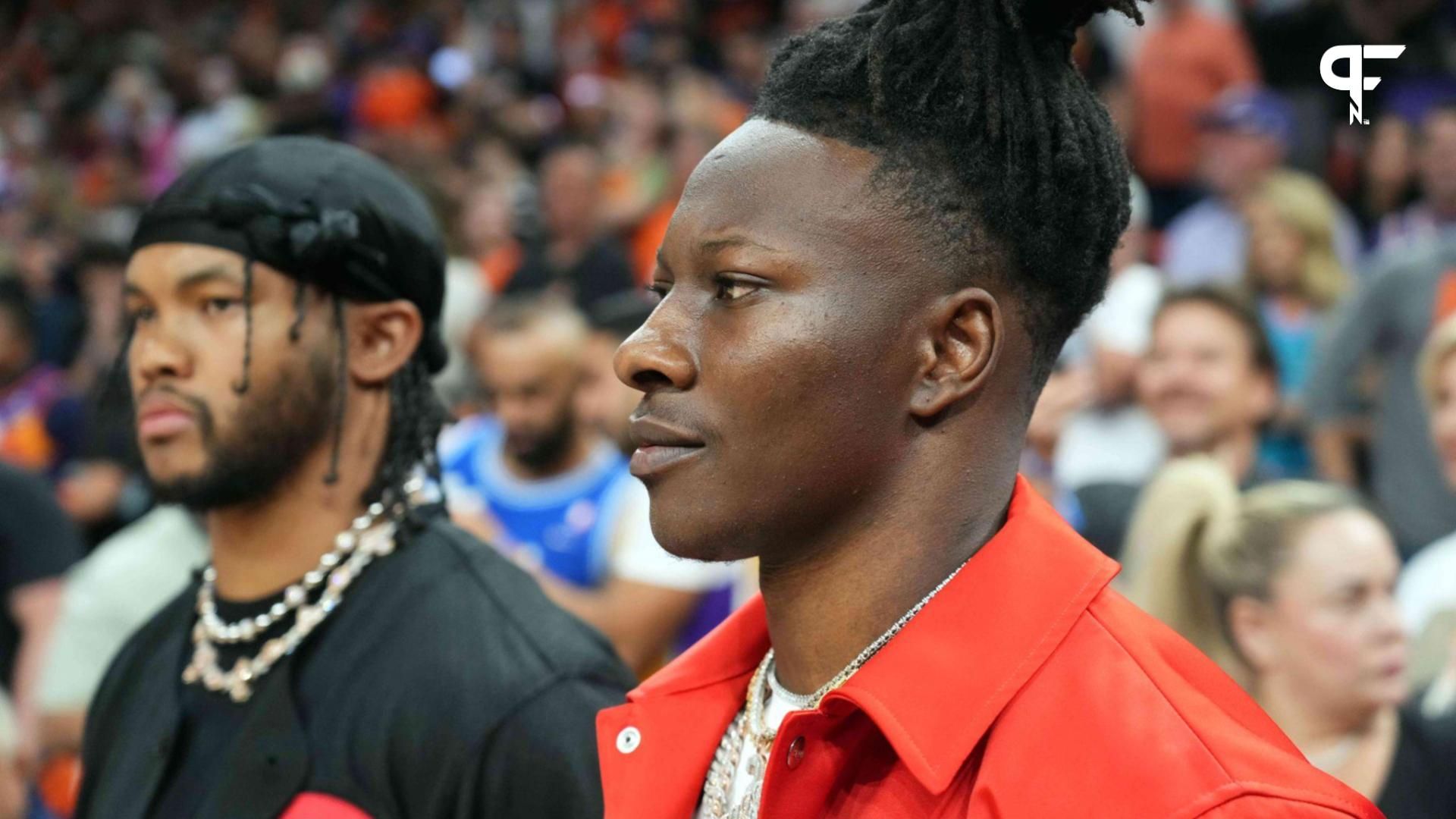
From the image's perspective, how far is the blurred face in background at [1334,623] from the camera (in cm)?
340

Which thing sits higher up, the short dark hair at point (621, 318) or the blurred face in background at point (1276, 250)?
the short dark hair at point (621, 318)

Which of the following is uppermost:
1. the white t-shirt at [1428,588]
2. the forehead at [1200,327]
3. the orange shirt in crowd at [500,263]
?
the forehead at [1200,327]

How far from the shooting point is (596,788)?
8.22ft

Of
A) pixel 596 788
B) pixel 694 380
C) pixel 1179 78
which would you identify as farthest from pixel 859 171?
pixel 1179 78

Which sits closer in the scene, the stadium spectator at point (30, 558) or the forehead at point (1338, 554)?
the forehead at point (1338, 554)

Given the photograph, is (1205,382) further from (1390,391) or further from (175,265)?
(175,265)

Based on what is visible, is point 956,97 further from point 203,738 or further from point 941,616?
point 203,738

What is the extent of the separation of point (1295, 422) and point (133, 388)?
4338 mm

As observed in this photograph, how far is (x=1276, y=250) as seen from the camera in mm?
6379

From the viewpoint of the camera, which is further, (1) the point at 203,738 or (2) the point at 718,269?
(1) the point at 203,738

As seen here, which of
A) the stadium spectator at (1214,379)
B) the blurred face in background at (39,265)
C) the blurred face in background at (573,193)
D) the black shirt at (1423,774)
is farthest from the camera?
the blurred face in background at (39,265)

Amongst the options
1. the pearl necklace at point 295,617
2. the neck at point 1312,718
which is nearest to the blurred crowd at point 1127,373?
the neck at point 1312,718

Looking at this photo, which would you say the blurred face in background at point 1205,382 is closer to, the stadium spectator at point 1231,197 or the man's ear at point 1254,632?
the man's ear at point 1254,632

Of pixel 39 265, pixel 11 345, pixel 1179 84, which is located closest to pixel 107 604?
pixel 11 345
